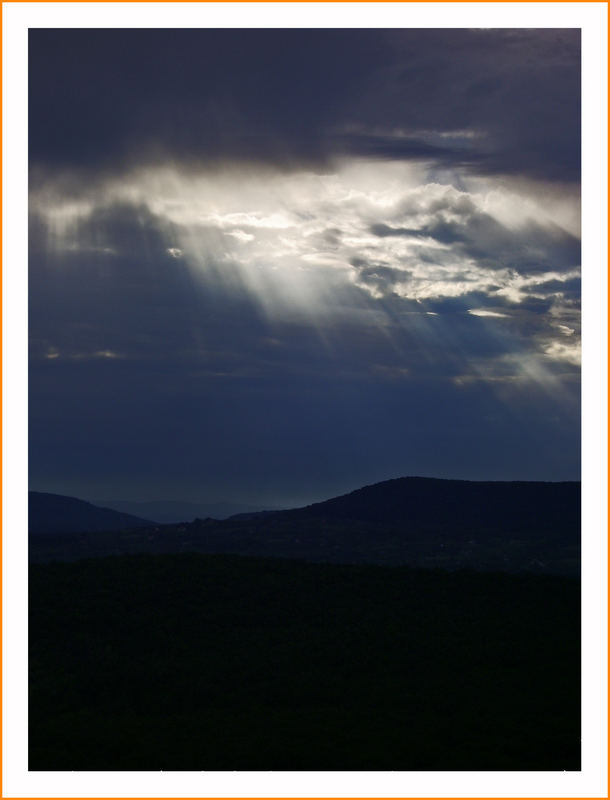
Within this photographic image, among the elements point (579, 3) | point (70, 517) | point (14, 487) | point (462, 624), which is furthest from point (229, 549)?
point (70, 517)

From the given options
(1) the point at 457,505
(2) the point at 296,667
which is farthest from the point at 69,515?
(2) the point at 296,667

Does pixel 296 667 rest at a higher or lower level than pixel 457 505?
lower

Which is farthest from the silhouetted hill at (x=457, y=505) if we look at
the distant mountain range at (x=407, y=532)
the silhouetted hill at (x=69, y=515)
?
the silhouetted hill at (x=69, y=515)

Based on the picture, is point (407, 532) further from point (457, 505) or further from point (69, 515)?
point (69, 515)

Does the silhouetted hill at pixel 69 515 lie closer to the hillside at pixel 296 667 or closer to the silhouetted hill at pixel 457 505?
the silhouetted hill at pixel 457 505

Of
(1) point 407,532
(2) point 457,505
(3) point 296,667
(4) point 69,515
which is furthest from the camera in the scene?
(4) point 69,515

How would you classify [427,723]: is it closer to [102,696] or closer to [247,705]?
[247,705]

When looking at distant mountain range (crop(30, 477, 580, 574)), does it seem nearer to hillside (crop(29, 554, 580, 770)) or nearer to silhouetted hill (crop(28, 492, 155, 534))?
hillside (crop(29, 554, 580, 770))

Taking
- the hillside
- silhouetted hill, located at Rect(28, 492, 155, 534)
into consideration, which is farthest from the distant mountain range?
silhouetted hill, located at Rect(28, 492, 155, 534)
